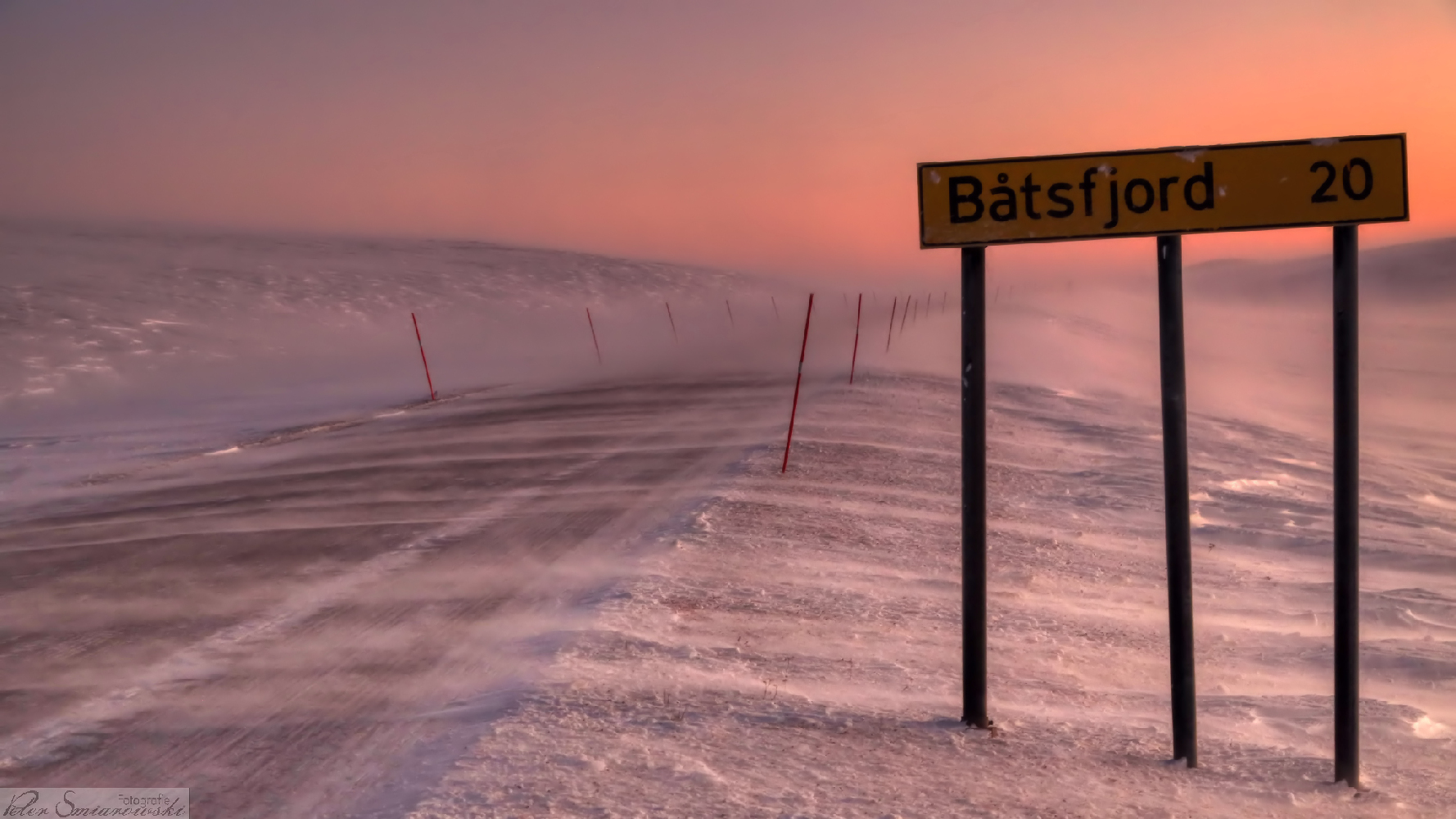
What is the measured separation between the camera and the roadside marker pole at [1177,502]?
5004 millimetres

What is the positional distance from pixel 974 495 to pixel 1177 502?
88 cm

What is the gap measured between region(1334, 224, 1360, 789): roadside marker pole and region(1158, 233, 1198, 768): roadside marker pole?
600 millimetres

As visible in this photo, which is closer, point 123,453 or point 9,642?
point 9,642

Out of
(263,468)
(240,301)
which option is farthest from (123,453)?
(240,301)

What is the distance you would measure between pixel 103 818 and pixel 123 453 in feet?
39.2

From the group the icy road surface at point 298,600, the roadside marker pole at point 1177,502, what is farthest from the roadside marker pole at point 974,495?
the icy road surface at point 298,600

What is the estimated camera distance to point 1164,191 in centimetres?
482

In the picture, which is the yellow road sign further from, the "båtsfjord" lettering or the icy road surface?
the icy road surface

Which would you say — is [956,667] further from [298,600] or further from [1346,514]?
[298,600]

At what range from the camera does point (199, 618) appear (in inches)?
286

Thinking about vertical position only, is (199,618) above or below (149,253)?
below

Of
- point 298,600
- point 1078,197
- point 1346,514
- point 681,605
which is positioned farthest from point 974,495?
point 298,600

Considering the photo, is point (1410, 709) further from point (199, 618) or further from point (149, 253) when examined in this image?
point (149, 253)

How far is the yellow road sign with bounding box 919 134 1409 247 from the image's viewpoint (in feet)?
15.2
